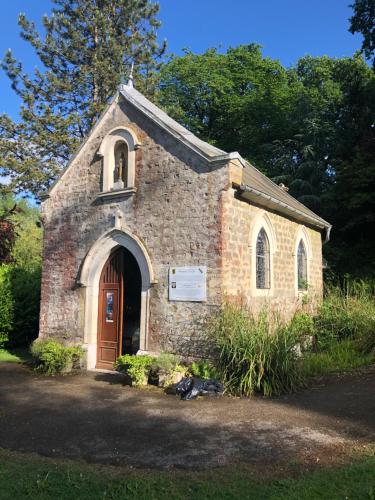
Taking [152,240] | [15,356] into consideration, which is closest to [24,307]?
[15,356]

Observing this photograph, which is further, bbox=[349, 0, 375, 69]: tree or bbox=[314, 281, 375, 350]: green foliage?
bbox=[349, 0, 375, 69]: tree

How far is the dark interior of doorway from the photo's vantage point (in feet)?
38.3

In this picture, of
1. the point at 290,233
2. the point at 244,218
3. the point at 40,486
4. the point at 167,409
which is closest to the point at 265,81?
the point at 290,233

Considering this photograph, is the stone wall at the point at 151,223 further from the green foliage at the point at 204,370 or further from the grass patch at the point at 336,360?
the grass patch at the point at 336,360

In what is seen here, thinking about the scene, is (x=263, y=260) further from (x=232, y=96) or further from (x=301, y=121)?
(x=232, y=96)

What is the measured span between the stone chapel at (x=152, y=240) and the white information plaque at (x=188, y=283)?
22mm

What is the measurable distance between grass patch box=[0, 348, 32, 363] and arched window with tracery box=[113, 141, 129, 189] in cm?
582

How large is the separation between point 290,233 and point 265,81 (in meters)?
21.6

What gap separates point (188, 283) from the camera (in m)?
9.84

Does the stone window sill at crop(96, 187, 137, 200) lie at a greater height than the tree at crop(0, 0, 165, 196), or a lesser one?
lesser

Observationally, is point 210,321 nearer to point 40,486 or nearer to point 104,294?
point 104,294

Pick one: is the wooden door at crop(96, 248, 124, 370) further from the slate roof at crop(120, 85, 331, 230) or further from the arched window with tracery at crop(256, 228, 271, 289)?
the arched window with tracery at crop(256, 228, 271, 289)

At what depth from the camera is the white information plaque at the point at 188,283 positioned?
966cm

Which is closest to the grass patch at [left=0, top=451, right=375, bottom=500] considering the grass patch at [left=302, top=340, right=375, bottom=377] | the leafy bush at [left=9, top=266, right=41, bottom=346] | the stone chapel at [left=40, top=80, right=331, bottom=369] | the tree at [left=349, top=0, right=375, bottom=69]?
the stone chapel at [left=40, top=80, right=331, bottom=369]
